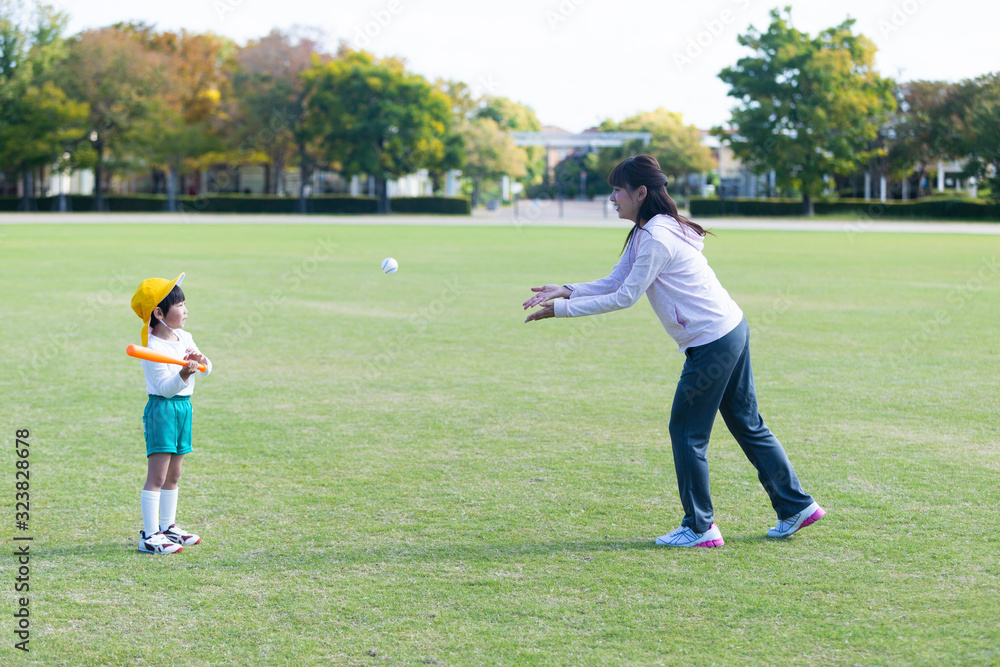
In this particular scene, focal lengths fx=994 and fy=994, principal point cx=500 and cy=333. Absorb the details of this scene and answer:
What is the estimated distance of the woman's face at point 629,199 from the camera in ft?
15.7

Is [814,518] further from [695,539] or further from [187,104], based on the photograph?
[187,104]

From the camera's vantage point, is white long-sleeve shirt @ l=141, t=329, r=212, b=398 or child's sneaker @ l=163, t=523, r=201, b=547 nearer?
white long-sleeve shirt @ l=141, t=329, r=212, b=398

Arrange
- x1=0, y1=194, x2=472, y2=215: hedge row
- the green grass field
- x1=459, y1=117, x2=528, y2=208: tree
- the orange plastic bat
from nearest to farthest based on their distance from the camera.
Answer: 1. the green grass field
2. the orange plastic bat
3. x1=0, y1=194, x2=472, y2=215: hedge row
4. x1=459, y1=117, x2=528, y2=208: tree

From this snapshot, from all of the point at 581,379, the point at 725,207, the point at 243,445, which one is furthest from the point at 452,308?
the point at 725,207

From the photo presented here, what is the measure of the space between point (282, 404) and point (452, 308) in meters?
6.61

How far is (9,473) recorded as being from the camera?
6160 mm

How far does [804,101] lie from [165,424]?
57698 millimetres

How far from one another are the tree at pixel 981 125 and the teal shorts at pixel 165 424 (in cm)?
5574

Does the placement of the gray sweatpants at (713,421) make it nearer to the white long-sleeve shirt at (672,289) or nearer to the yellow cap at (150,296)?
the white long-sleeve shirt at (672,289)

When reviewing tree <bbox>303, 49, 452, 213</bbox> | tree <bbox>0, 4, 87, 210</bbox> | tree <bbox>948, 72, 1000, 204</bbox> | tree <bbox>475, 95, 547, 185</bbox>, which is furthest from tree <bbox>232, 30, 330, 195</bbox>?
tree <bbox>948, 72, 1000, 204</bbox>

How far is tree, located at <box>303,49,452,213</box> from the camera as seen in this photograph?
6103cm

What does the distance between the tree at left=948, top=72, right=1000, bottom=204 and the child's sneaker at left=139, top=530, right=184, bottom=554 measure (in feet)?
183

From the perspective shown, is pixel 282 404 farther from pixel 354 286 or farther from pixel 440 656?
pixel 354 286

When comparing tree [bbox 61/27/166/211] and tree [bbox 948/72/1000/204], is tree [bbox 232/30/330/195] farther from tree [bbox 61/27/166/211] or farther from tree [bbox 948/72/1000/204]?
tree [bbox 948/72/1000/204]
